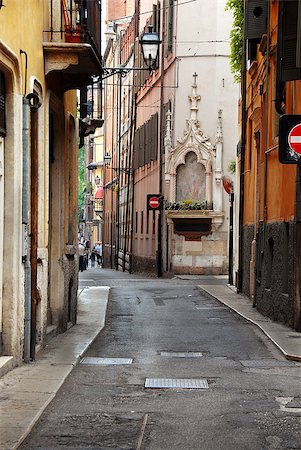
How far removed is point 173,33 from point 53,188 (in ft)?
88.5

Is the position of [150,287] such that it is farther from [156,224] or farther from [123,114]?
[123,114]

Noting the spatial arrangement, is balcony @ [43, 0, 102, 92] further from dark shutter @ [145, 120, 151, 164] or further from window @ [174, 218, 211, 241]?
dark shutter @ [145, 120, 151, 164]

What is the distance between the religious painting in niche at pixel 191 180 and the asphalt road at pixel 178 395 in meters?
21.8

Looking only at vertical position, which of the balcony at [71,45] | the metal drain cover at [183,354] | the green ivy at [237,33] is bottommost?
the metal drain cover at [183,354]

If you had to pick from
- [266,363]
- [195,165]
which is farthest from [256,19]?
[195,165]

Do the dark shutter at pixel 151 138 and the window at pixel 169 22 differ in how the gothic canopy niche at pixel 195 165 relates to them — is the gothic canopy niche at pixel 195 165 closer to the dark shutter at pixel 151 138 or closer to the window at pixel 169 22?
the window at pixel 169 22

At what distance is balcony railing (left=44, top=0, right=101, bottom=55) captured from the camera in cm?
1550

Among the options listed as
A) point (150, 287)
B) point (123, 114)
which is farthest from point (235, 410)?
point (123, 114)

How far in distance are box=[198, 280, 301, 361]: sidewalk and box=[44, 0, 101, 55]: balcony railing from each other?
5485mm

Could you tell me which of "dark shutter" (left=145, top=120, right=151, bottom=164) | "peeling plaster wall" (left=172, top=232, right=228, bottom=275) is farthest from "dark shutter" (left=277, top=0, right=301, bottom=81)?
"dark shutter" (left=145, top=120, right=151, bottom=164)

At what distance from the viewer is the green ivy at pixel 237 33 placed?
2805 centimetres

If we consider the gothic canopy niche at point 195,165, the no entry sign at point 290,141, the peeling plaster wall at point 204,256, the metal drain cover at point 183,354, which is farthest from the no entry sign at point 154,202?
the no entry sign at point 290,141

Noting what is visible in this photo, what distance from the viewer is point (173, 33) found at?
4325 cm

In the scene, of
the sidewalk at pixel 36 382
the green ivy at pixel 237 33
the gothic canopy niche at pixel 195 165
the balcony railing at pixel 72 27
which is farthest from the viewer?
the gothic canopy niche at pixel 195 165
